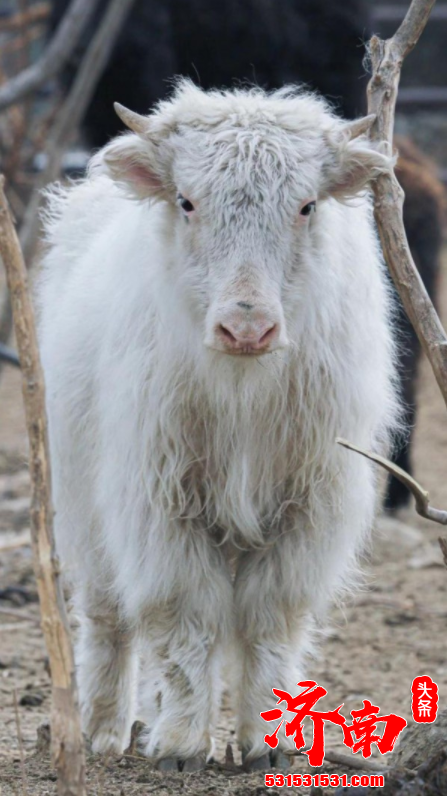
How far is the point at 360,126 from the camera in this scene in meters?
3.73

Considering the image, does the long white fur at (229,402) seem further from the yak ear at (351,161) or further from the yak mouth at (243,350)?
the yak mouth at (243,350)

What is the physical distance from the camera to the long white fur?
12.0 feet

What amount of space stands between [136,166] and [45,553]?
5.00 feet

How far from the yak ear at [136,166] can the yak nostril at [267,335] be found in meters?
0.73

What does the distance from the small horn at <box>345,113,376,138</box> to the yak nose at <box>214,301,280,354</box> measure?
75 centimetres

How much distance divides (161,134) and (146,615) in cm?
149

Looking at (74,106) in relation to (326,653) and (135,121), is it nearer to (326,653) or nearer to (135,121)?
(326,653)

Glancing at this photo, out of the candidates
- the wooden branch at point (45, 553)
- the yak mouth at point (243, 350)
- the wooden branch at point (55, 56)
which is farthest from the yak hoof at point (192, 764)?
the wooden branch at point (55, 56)

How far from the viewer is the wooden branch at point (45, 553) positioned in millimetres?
2688

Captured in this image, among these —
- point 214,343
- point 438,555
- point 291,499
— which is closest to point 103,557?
point 291,499

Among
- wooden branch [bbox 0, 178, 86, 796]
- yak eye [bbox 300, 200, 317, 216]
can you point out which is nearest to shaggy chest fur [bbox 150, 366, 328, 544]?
yak eye [bbox 300, 200, 317, 216]

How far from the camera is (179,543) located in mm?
3846

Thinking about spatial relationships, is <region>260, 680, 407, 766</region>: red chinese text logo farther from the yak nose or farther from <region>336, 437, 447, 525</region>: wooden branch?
the yak nose

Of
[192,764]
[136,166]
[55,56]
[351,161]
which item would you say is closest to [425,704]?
[192,764]
